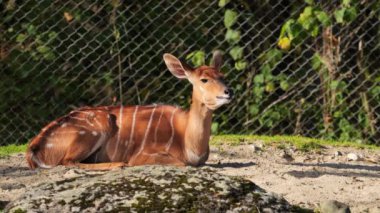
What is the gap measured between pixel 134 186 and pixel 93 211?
0.26 m

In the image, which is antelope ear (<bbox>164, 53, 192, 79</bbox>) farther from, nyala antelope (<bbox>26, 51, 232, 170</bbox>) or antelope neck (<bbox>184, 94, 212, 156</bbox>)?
antelope neck (<bbox>184, 94, 212, 156</bbox>)

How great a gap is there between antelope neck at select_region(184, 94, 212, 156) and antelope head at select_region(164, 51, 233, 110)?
1.8 inches

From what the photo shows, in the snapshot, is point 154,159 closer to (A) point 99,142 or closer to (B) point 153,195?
(A) point 99,142

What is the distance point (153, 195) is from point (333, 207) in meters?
1.07

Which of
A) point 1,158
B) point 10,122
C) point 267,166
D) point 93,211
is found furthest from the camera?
point 10,122

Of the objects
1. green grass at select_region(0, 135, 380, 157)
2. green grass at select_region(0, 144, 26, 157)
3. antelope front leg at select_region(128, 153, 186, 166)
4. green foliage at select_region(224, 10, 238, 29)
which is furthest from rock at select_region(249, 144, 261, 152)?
green foliage at select_region(224, 10, 238, 29)

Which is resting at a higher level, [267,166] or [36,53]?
[36,53]

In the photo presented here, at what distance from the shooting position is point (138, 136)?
7.14 m

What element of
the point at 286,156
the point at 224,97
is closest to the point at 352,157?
the point at 286,156

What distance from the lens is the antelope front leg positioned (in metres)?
6.97

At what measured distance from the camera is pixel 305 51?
10.0 meters

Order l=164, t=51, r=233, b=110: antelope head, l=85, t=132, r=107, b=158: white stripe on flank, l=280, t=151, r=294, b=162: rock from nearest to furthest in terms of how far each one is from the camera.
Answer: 1. l=164, t=51, r=233, b=110: antelope head
2. l=85, t=132, r=107, b=158: white stripe on flank
3. l=280, t=151, r=294, b=162: rock

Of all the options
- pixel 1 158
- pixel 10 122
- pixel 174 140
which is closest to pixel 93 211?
pixel 174 140

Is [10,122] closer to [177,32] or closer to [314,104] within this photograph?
[177,32]
